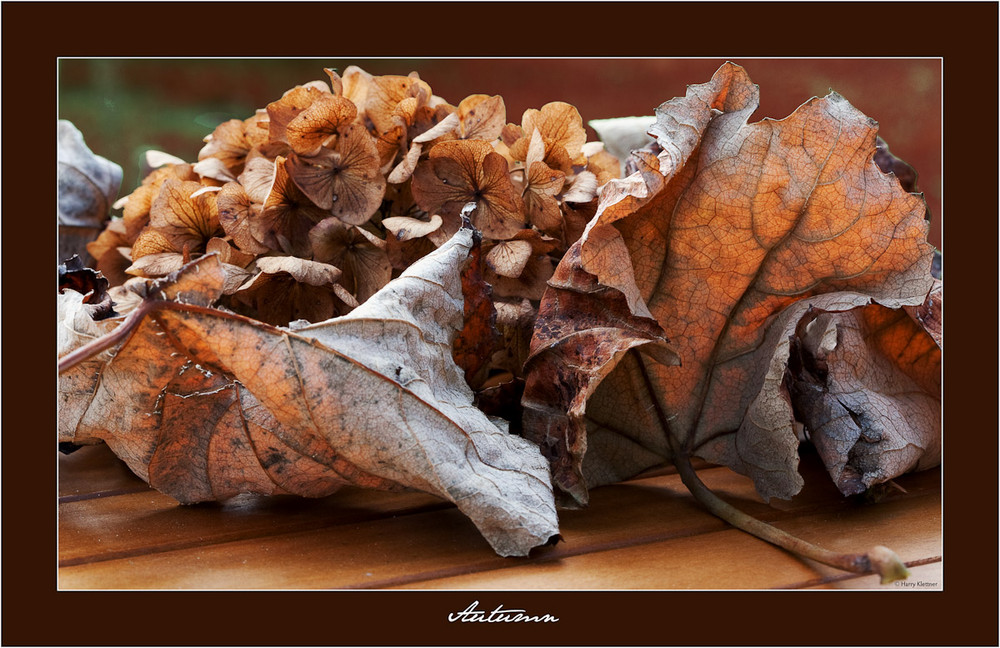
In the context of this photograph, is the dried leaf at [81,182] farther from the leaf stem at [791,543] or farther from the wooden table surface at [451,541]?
the leaf stem at [791,543]

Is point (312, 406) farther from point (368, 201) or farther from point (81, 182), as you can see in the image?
point (81, 182)

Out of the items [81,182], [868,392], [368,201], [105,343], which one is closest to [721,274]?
[868,392]

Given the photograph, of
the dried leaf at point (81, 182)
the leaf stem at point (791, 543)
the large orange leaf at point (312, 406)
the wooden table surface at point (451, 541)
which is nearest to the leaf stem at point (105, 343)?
the large orange leaf at point (312, 406)

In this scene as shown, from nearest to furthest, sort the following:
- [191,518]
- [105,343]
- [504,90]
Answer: [105,343]
[191,518]
[504,90]

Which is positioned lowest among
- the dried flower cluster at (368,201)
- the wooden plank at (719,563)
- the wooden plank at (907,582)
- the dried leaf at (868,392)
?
the wooden plank at (907,582)

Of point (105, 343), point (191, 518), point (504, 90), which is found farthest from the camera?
point (504, 90)

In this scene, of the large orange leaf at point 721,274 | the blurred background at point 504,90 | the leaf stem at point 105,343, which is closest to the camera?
the leaf stem at point 105,343

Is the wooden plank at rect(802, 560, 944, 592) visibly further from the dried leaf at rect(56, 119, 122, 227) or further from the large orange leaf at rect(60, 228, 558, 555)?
the dried leaf at rect(56, 119, 122, 227)
